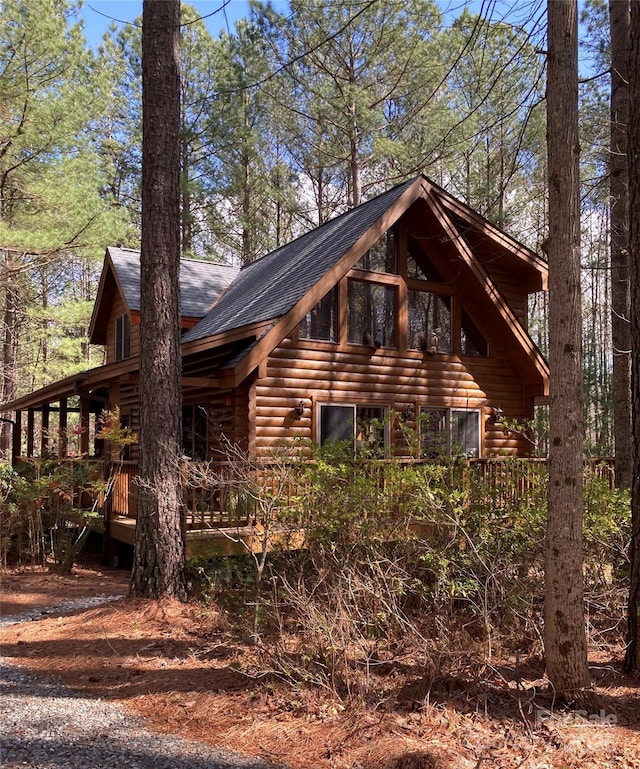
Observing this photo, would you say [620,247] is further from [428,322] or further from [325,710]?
[325,710]

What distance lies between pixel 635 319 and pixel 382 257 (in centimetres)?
776

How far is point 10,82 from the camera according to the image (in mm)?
14938

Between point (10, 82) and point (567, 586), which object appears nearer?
point (567, 586)

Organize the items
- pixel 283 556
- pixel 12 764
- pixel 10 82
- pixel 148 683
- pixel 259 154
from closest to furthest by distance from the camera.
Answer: pixel 12 764, pixel 148 683, pixel 283 556, pixel 10 82, pixel 259 154

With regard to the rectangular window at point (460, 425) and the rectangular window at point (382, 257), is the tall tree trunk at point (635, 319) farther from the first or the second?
the rectangular window at point (460, 425)

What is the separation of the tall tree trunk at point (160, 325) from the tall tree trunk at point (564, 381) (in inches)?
152

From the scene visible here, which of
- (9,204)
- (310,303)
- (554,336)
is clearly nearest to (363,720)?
(554,336)

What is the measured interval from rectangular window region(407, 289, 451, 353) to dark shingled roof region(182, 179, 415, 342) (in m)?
1.83

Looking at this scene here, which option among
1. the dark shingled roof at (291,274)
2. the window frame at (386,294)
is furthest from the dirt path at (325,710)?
the window frame at (386,294)

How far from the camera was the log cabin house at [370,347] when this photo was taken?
403 inches

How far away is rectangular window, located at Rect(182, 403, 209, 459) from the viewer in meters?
11.8

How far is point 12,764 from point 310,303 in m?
7.67

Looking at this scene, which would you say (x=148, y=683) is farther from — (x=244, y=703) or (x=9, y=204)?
(x=9, y=204)

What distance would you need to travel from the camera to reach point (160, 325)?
668cm
